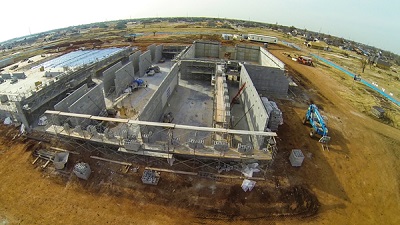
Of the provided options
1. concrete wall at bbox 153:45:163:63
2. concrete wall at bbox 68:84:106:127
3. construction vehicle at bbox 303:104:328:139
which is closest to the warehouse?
concrete wall at bbox 68:84:106:127

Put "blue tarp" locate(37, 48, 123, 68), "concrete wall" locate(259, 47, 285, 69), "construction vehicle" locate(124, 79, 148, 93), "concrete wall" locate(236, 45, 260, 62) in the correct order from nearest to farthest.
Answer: "construction vehicle" locate(124, 79, 148, 93), "concrete wall" locate(259, 47, 285, 69), "blue tarp" locate(37, 48, 123, 68), "concrete wall" locate(236, 45, 260, 62)

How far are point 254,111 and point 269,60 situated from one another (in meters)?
16.4

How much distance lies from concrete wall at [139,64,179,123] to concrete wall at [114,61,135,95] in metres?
6.27

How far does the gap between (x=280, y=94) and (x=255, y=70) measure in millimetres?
4376

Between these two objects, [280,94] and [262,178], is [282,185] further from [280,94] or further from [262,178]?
[280,94]

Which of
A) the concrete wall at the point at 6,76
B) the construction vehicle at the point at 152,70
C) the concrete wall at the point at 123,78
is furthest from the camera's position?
the construction vehicle at the point at 152,70

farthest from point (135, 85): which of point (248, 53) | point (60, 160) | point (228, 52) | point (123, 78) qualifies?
point (248, 53)

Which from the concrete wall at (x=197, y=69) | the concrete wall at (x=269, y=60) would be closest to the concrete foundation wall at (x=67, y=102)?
the concrete wall at (x=197, y=69)

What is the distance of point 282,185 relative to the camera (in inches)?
526

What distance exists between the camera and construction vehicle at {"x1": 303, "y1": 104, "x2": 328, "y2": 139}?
17606mm

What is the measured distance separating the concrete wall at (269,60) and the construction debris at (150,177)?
A: 2057cm

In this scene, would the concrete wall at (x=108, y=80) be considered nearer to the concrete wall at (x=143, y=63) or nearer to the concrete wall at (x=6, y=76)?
the concrete wall at (x=143, y=63)

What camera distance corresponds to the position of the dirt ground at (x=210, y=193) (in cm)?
1155

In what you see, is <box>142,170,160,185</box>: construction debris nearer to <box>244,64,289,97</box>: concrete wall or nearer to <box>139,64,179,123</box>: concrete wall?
<box>139,64,179,123</box>: concrete wall
